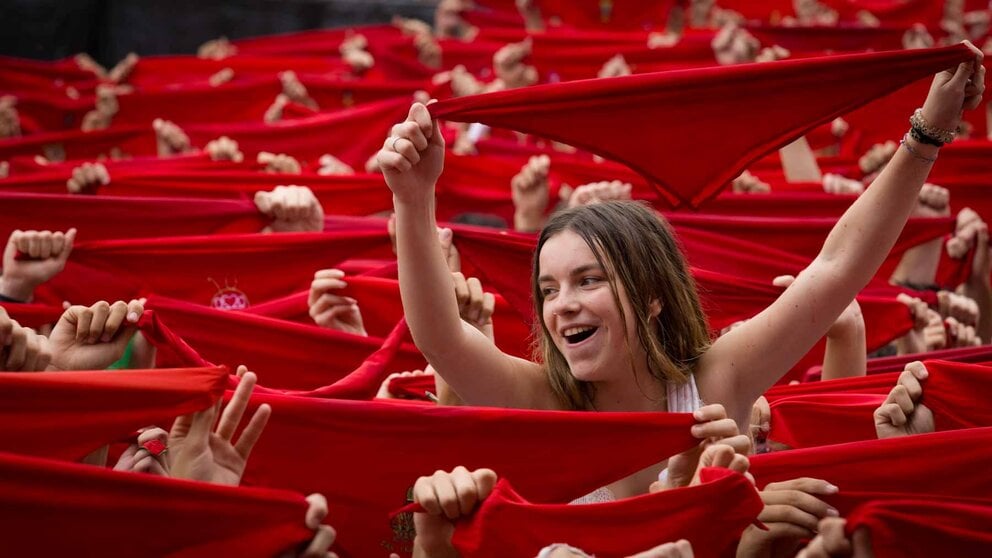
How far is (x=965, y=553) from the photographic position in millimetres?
1756

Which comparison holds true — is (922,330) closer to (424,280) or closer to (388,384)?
(388,384)

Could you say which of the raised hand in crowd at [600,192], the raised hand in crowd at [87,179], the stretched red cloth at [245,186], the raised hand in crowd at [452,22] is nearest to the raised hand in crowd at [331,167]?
the stretched red cloth at [245,186]

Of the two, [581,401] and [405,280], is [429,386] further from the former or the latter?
[405,280]

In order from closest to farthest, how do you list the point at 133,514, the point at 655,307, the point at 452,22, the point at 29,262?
the point at 133,514
the point at 655,307
the point at 29,262
the point at 452,22

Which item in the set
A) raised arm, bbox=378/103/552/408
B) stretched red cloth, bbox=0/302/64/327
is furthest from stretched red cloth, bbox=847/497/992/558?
stretched red cloth, bbox=0/302/64/327

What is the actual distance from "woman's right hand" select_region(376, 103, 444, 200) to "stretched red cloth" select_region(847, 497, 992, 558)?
0.83m

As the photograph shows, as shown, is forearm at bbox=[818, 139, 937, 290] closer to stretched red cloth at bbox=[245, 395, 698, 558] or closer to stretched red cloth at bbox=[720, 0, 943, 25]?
stretched red cloth at bbox=[245, 395, 698, 558]

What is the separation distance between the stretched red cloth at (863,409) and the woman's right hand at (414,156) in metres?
0.97

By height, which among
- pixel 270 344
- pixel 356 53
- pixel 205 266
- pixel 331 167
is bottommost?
pixel 270 344

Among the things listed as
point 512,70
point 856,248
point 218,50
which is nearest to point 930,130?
point 856,248

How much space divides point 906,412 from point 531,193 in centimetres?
236

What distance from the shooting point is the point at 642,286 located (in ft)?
7.16

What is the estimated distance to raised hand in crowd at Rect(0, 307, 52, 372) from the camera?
2.10 metres

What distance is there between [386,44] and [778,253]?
489cm
